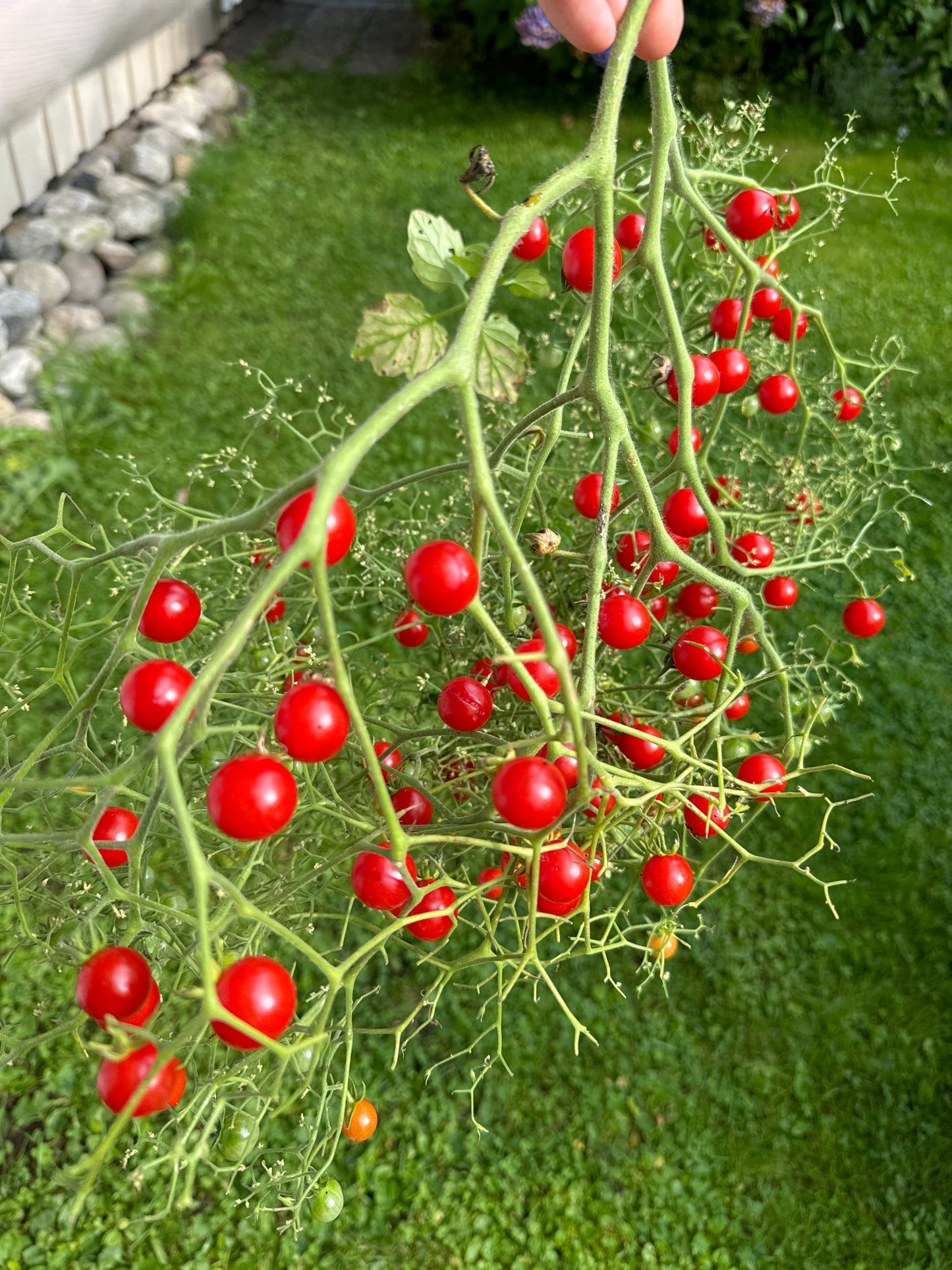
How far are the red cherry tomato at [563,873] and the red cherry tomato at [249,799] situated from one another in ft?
0.68

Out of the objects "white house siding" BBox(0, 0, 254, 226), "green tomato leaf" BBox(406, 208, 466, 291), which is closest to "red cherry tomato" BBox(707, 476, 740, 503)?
"green tomato leaf" BBox(406, 208, 466, 291)

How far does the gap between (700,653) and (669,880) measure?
0.20 meters

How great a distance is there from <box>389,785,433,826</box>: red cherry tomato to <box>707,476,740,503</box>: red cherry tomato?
43 centimetres

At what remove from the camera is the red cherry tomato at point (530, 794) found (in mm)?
560

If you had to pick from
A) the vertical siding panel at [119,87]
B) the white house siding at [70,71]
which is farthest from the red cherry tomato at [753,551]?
the vertical siding panel at [119,87]

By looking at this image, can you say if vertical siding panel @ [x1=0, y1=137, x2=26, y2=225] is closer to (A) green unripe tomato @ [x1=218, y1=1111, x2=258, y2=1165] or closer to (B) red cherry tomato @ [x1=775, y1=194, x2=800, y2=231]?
(B) red cherry tomato @ [x1=775, y1=194, x2=800, y2=231]

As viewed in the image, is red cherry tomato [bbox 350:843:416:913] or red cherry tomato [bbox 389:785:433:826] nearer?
red cherry tomato [bbox 350:843:416:913]

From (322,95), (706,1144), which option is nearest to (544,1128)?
(706,1144)

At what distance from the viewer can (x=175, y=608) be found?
679 millimetres

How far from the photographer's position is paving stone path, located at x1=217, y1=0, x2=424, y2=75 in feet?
13.9

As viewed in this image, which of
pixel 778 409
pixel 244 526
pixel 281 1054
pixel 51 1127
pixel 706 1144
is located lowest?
pixel 706 1144

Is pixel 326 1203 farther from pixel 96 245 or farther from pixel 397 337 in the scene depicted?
pixel 96 245

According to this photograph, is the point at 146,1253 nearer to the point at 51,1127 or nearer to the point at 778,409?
the point at 51,1127

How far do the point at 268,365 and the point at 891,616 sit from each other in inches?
68.6
